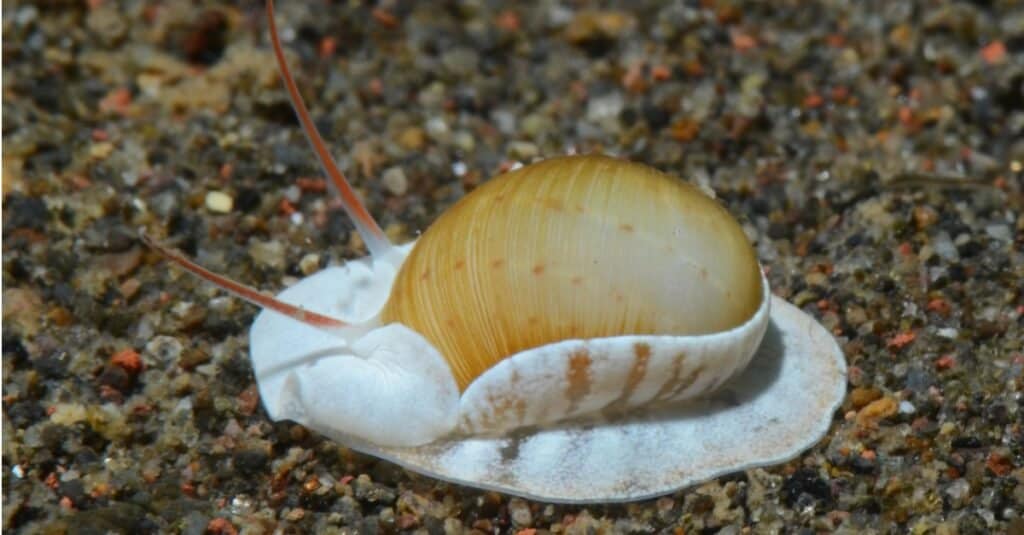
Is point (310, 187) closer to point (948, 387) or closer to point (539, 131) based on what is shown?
point (539, 131)

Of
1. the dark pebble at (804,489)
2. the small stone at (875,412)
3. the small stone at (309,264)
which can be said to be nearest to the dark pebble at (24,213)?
the small stone at (309,264)

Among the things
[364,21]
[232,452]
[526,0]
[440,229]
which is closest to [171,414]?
[232,452]

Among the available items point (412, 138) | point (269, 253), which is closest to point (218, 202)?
point (269, 253)

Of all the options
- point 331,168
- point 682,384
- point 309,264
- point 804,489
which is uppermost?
point 331,168

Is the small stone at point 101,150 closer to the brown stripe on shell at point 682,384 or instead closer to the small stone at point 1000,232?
the brown stripe on shell at point 682,384

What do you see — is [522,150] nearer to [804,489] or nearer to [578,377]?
[578,377]

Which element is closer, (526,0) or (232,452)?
(232,452)
